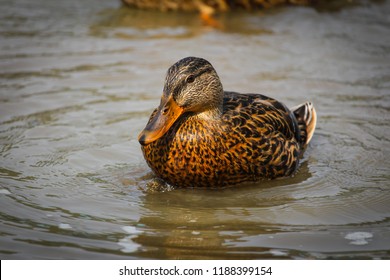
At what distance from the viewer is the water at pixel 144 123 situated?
5117 mm

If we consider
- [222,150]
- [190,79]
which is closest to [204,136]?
Result: [222,150]

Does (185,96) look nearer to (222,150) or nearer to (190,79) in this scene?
(190,79)

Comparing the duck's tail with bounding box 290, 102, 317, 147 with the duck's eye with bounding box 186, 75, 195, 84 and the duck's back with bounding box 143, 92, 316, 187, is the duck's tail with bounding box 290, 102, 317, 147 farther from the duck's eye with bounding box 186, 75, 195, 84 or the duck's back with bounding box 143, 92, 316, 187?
the duck's eye with bounding box 186, 75, 195, 84

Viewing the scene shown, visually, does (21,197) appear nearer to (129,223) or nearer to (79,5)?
(129,223)

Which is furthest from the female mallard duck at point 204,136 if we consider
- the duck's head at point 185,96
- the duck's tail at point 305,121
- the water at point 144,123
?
the duck's tail at point 305,121

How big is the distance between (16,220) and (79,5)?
24.2ft

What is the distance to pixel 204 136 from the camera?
5.86m

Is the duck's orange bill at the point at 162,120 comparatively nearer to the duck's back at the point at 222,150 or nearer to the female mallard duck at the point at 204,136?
the female mallard duck at the point at 204,136

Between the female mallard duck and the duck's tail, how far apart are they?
943 mm

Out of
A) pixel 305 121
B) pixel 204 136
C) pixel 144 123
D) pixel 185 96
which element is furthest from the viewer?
pixel 144 123

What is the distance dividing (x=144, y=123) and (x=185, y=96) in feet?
6.79

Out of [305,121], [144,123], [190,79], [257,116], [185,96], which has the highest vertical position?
[190,79]

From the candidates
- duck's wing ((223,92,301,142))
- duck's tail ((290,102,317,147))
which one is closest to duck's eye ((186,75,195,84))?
duck's wing ((223,92,301,142))

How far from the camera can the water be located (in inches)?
201
